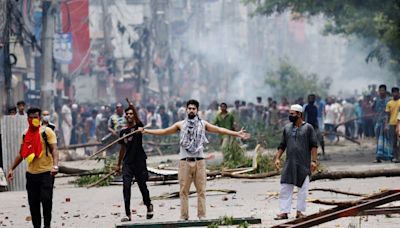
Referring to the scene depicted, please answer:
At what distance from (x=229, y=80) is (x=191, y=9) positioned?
470 inches

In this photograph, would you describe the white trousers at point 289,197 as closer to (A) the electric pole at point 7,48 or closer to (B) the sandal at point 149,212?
(B) the sandal at point 149,212

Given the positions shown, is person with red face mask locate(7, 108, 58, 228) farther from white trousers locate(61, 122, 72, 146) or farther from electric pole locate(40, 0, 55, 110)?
white trousers locate(61, 122, 72, 146)

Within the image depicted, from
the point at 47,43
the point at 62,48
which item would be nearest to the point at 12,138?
the point at 47,43

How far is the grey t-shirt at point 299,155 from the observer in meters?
13.4

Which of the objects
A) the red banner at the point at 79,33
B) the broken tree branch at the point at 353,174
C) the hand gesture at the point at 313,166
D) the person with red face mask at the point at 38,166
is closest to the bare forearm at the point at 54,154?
the person with red face mask at the point at 38,166

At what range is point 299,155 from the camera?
44.0 ft

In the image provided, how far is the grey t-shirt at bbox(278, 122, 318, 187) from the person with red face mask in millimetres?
2898

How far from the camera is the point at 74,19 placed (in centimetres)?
5022

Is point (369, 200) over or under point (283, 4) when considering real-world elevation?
under

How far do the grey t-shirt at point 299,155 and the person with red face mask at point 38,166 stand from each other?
9.51 ft

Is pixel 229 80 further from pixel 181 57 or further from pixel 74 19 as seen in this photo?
pixel 74 19

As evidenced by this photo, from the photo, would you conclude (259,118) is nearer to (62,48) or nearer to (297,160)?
(62,48)

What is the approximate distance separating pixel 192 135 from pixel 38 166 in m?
1.90

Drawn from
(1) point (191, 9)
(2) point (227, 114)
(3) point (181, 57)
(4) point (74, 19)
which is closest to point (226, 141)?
(2) point (227, 114)
